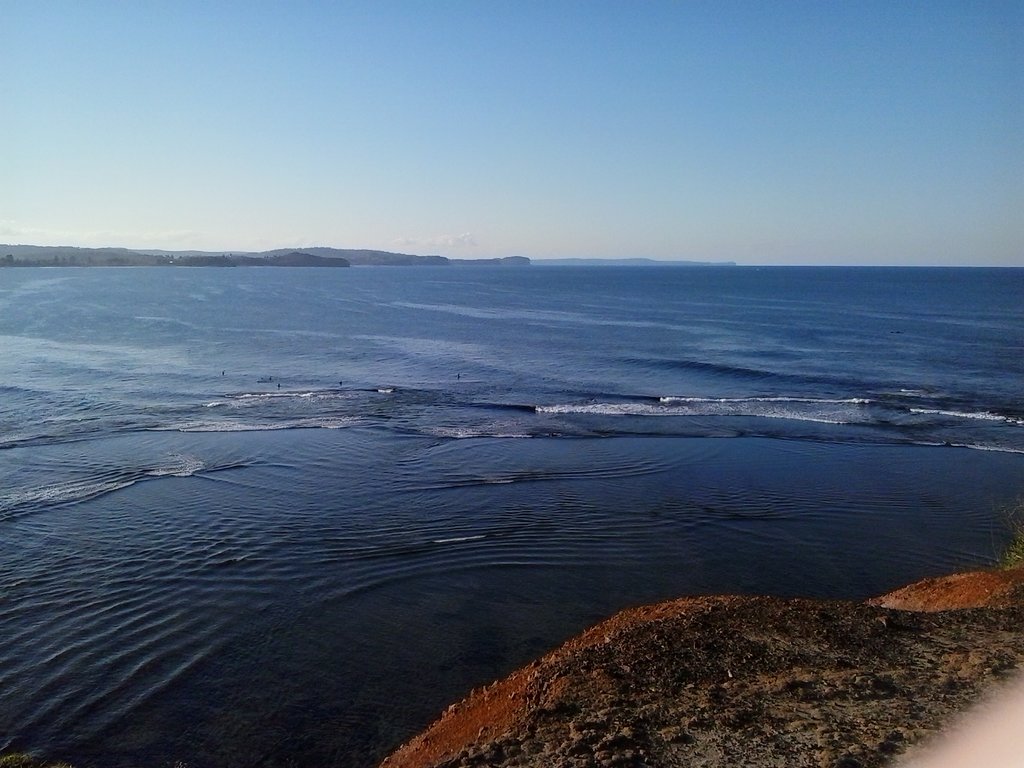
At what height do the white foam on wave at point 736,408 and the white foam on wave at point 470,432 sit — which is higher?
the white foam on wave at point 736,408

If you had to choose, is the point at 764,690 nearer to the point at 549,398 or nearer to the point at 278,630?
the point at 278,630

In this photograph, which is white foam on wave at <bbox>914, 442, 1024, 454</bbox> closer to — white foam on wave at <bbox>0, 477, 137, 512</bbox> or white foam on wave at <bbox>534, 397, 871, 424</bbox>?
white foam on wave at <bbox>534, 397, 871, 424</bbox>

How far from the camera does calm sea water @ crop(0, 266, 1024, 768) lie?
12805 millimetres

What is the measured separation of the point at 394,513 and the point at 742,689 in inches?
496

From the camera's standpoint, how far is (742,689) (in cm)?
1066

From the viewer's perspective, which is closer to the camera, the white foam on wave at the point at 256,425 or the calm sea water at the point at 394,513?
the calm sea water at the point at 394,513

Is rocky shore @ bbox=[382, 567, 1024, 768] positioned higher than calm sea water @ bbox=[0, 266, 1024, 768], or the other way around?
rocky shore @ bbox=[382, 567, 1024, 768]

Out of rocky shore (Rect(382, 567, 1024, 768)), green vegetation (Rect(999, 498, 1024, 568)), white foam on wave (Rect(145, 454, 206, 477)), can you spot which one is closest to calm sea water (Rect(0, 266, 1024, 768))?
white foam on wave (Rect(145, 454, 206, 477))

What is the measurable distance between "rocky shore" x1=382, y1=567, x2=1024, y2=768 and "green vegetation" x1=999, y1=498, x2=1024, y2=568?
311 cm

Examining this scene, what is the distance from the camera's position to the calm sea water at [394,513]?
1280cm

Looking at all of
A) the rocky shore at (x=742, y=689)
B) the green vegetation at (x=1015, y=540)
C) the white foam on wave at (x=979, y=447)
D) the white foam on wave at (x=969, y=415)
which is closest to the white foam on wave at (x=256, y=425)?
the rocky shore at (x=742, y=689)

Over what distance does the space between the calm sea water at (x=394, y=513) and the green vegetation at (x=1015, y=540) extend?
15.3 inches

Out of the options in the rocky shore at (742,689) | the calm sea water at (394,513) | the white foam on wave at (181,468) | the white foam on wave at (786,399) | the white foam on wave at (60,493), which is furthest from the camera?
the white foam on wave at (786,399)

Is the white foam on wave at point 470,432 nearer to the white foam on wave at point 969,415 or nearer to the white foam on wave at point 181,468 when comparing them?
the white foam on wave at point 181,468
